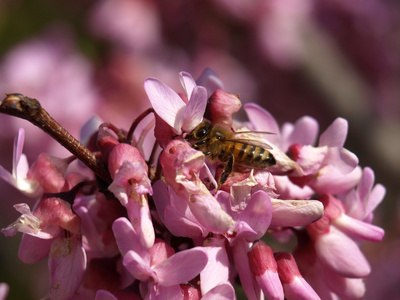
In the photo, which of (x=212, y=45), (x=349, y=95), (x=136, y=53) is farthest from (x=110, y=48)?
(x=349, y=95)

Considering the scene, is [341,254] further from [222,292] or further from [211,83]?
[211,83]

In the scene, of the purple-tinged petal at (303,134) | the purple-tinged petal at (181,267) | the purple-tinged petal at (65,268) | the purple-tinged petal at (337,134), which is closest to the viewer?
the purple-tinged petal at (181,267)

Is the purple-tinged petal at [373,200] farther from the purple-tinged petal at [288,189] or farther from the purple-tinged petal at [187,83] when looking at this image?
the purple-tinged petal at [187,83]

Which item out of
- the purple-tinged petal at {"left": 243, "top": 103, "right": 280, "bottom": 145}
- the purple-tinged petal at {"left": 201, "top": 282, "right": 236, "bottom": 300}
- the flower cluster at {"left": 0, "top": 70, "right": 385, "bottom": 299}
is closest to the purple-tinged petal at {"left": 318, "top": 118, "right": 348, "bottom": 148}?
the flower cluster at {"left": 0, "top": 70, "right": 385, "bottom": 299}

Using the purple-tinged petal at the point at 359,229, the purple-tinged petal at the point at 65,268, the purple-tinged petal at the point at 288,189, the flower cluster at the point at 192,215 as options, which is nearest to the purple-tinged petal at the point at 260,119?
the flower cluster at the point at 192,215

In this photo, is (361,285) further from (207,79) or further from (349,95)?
(349,95)

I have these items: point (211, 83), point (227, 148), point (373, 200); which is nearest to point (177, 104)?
point (227, 148)
